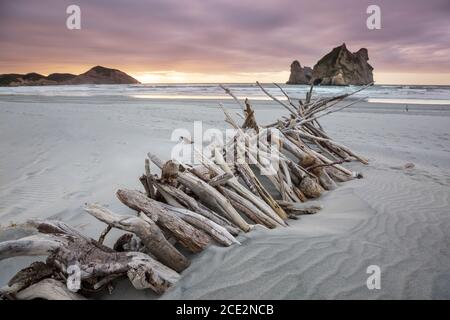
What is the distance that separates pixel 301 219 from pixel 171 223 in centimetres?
167

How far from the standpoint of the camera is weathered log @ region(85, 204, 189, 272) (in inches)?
85.3

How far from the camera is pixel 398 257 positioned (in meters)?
2.51

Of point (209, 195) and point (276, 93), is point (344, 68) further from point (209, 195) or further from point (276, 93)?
point (209, 195)

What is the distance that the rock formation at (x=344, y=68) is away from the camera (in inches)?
2088

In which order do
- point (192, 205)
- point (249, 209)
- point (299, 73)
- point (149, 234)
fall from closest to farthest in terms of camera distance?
point (149, 234) < point (192, 205) < point (249, 209) < point (299, 73)

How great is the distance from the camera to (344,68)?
177 feet

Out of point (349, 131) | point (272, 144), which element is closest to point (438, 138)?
point (349, 131)

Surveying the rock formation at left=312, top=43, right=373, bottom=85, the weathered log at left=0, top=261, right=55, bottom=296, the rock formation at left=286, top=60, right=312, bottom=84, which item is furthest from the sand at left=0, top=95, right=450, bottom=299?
the rock formation at left=286, top=60, right=312, bottom=84

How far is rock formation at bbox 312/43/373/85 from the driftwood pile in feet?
173

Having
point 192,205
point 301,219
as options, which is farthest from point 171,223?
point 301,219

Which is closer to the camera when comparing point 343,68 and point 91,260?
point 91,260

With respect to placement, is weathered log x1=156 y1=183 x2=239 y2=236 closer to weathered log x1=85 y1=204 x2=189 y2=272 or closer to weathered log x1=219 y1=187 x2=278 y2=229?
weathered log x1=219 y1=187 x2=278 y2=229
